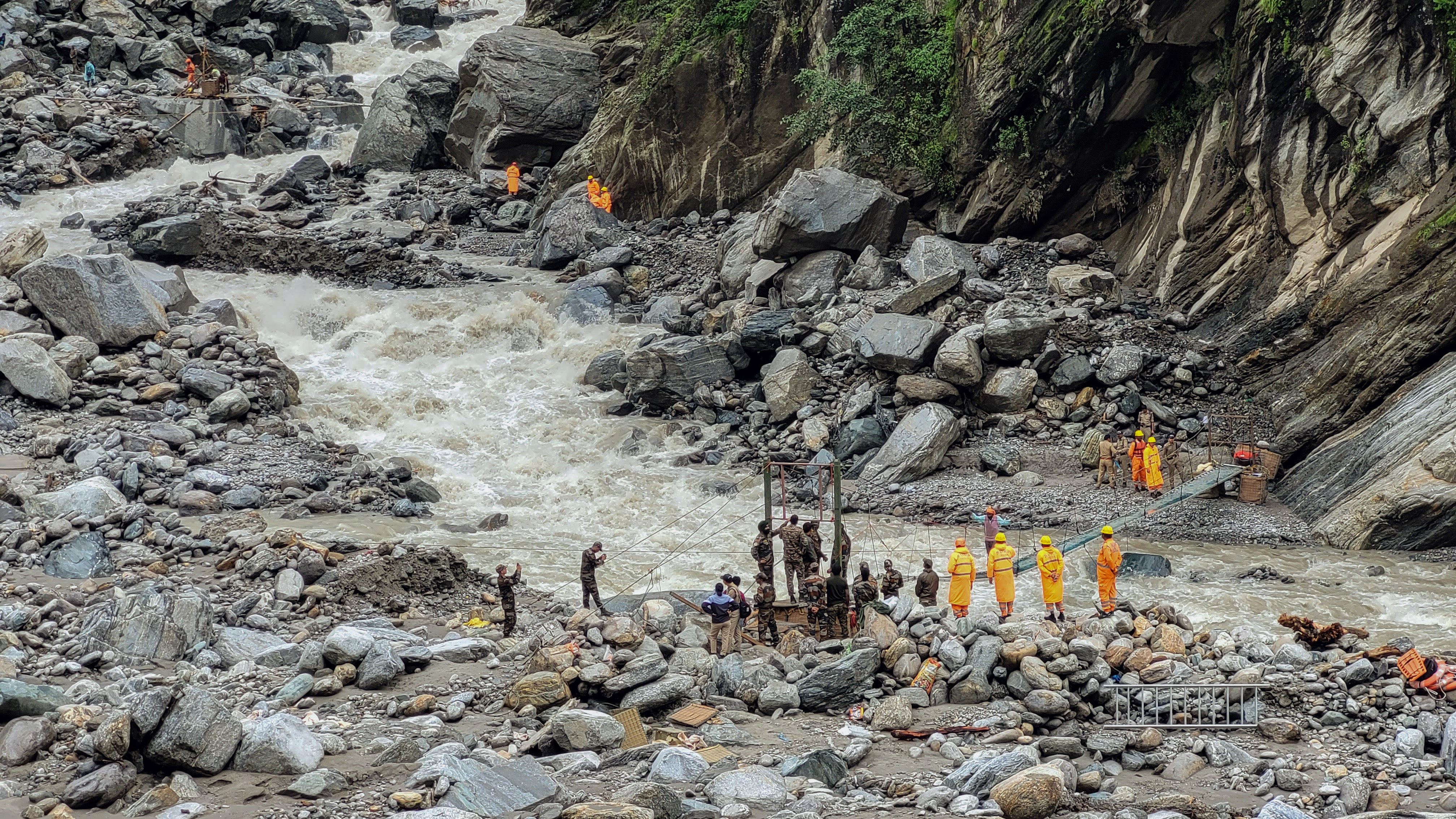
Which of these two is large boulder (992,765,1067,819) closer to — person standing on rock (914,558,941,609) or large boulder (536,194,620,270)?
person standing on rock (914,558,941,609)

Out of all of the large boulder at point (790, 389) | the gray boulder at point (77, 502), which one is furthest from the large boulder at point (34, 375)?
the large boulder at point (790, 389)

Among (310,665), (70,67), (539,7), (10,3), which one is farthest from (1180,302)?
(10,3)

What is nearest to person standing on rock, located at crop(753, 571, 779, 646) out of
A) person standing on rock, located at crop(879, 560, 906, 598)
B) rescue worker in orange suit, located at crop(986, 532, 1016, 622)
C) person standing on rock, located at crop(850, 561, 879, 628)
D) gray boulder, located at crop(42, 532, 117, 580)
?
person standing on rock, located at crop(850, 561, 879, 628)

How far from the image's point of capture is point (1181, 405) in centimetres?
2242

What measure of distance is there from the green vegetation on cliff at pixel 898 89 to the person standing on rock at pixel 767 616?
56.2 ft

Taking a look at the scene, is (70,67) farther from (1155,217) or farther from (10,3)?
(1155,217)

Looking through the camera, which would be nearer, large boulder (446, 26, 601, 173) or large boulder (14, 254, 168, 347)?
large boulder (14, 254, 168, 347)

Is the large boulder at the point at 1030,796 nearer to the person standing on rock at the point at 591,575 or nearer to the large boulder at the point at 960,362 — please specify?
the person standing on rock at the point at 591,575

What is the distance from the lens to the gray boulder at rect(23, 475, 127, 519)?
18.1 metres

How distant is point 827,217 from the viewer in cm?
2725

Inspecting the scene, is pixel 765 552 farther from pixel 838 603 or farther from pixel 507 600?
pixel 507 600

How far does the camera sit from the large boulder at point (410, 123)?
39406 mm

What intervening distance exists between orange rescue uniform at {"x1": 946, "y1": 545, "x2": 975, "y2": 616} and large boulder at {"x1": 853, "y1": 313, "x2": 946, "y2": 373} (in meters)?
8.00

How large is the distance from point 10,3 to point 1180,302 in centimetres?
4151
